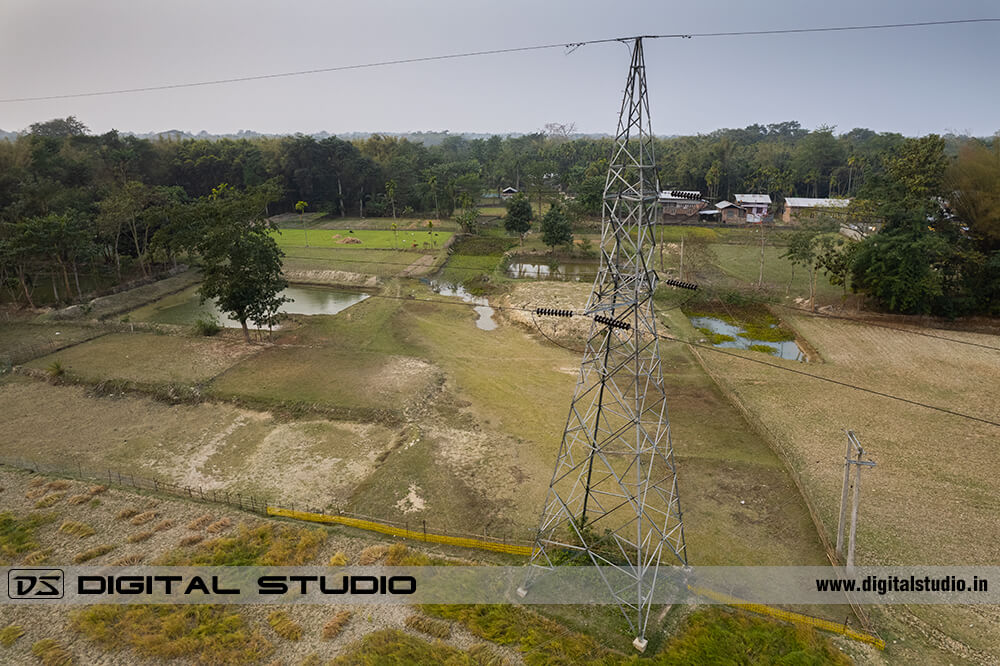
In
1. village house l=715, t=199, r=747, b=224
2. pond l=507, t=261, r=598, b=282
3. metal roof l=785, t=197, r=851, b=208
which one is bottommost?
pond l=507, t=261, r=598, b=282

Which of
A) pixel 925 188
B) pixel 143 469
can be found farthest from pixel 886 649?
pixel 925 188

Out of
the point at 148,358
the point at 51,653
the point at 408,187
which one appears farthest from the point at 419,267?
the point at 51,653

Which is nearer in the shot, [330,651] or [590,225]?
[330,651]

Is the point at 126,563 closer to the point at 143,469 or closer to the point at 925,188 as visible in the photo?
the point at 143,469

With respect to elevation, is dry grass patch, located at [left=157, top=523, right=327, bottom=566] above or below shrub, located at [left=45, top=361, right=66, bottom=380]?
below

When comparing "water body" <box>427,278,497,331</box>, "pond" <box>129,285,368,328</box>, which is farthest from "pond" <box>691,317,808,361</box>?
"pond" <box>129,285,368,328</box>

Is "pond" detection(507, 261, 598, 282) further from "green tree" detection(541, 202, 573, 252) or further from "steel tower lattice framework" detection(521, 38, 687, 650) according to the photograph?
"steel tower lattice framework" detection(521, 38, 687, 650)
